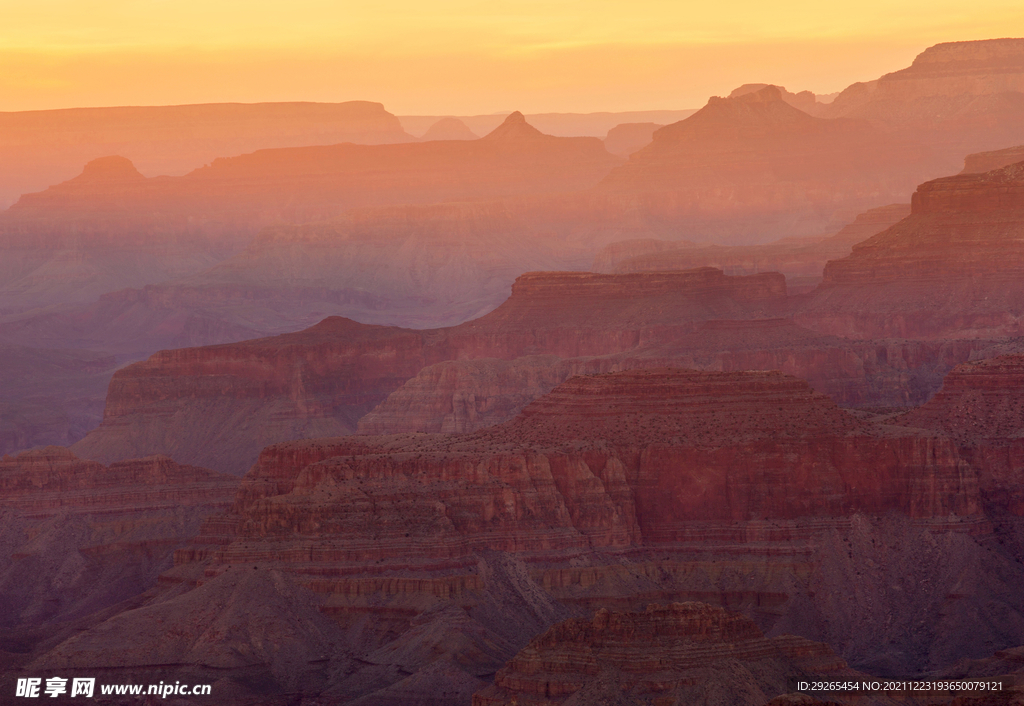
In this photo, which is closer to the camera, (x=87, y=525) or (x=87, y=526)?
(x=87, y=526)

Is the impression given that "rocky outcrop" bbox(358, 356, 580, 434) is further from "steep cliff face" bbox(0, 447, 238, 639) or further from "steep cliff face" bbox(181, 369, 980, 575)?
"steep cliff face" bbox(181, 369, 980, 575)

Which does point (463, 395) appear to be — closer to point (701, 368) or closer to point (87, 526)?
point (701, 368)

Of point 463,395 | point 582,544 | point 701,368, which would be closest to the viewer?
point 582,544

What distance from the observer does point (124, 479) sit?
6152 inches

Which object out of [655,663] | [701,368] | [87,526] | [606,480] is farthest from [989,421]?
[87,526]

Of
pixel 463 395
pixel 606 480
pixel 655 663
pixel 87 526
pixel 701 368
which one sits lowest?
pixel 655 663

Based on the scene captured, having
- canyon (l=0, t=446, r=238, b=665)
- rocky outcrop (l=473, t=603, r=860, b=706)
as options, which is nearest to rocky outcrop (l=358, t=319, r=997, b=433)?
canyon (l=0, t=446, r=238, b=665)

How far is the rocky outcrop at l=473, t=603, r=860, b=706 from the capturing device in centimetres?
8675

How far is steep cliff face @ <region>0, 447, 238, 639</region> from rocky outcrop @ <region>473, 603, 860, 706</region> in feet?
166

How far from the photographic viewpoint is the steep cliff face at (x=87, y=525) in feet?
464

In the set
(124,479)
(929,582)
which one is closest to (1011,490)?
(929,582)

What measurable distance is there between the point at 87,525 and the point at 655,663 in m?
70.7

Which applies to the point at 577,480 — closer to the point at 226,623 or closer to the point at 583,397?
the point at 583,397

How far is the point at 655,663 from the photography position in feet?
289
